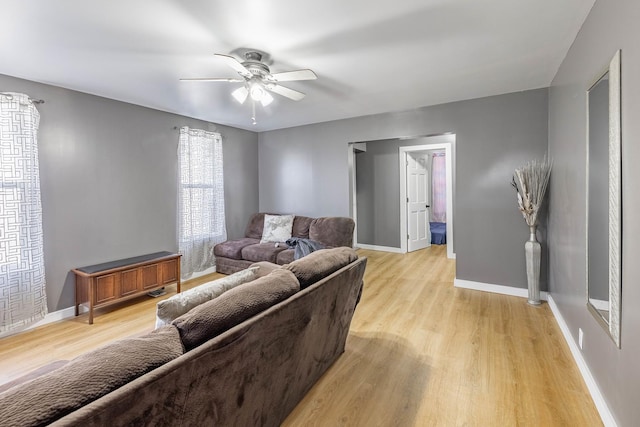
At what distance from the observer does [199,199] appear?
4648mm

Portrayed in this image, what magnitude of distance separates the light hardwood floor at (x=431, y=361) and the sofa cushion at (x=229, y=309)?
821 mm

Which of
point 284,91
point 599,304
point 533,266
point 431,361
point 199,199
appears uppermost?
point 284,91

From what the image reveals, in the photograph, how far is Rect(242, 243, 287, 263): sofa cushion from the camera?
4277mm

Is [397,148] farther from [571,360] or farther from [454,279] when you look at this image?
[571,360]

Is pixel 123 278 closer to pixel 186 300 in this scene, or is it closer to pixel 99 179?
pixel 99 179

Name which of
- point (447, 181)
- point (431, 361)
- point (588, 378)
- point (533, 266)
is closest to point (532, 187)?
point (533, 266)

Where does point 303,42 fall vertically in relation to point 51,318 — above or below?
above

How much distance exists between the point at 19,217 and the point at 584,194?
15.5 ft

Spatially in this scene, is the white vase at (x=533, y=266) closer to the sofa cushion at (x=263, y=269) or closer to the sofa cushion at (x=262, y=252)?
the sofa cushion at (x=263, y=269)

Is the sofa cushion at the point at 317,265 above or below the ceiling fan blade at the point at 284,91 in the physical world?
below

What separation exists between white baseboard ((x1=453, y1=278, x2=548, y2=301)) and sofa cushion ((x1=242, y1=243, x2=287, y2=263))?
2445 millimetres

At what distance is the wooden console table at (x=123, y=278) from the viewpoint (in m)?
3.14

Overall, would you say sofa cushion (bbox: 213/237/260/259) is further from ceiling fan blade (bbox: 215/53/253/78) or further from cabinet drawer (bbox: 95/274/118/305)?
ceiling fan blade (bbox: 215/53/253/78)

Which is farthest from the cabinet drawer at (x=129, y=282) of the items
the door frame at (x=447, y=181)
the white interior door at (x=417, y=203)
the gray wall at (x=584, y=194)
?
the white interior door at (x=417, y=203)
